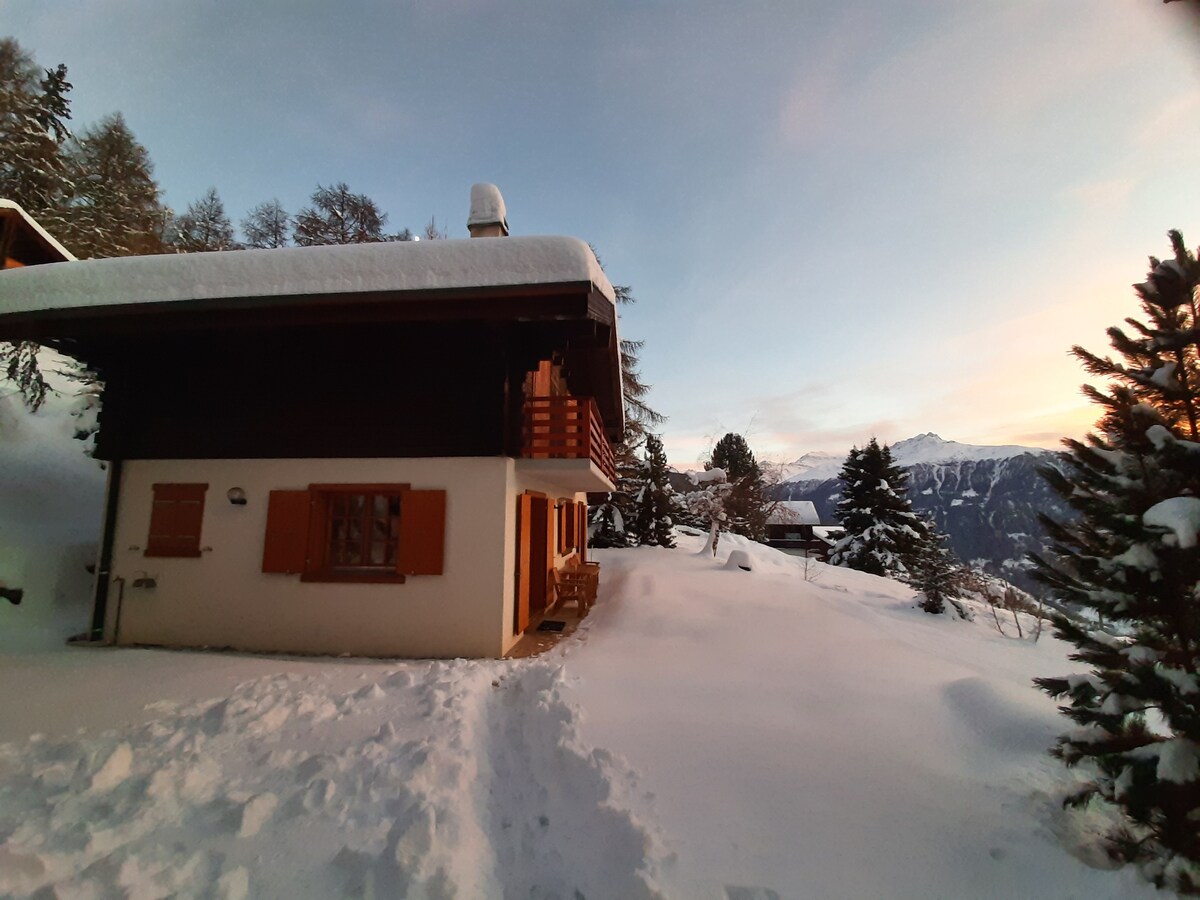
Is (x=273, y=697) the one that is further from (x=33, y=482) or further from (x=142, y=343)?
(x=33, y=482)

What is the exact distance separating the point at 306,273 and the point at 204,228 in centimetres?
2574

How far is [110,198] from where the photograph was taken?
54.9 feet

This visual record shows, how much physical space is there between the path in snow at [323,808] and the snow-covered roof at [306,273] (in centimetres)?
469

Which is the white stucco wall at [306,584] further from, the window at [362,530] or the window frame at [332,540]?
the window at [362,530]

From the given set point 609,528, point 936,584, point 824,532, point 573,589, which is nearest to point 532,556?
point 573,589

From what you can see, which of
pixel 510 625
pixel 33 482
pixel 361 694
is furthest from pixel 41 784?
pixel 33 482

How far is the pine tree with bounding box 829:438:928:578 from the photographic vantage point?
23125 millimetres

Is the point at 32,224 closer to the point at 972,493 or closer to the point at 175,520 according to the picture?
the point at 175,520

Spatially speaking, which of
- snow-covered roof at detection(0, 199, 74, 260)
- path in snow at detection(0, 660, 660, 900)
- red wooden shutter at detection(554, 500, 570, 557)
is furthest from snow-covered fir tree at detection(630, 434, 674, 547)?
snow-covered roof at detection(0, 199, 74, 260)

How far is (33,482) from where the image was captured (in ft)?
35.2

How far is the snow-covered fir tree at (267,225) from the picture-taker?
23375 millimetres

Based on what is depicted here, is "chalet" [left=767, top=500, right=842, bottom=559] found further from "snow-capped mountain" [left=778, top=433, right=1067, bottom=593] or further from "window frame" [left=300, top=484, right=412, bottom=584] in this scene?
"window frame" [left=300, top=484, right=412, bottom=584]

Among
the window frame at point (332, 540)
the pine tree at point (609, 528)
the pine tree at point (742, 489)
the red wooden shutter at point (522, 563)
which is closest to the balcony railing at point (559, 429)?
the red wooden shutter at point (522, 563)

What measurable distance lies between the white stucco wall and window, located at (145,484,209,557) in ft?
0.40
